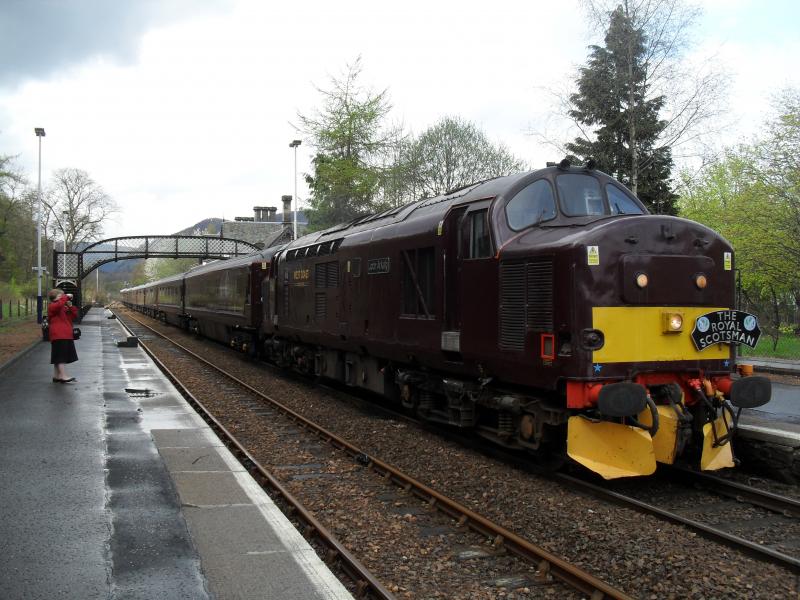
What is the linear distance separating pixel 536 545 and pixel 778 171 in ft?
64.2

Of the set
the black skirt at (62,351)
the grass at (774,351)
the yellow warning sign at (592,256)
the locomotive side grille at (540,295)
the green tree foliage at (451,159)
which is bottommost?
the grass at (774,351)

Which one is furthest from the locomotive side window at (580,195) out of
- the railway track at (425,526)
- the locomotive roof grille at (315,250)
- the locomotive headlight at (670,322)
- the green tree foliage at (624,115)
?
the green tree foliage at (624,115)

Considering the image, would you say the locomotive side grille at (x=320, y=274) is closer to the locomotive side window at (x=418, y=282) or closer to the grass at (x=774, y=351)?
the locomotive side window at (x=418, y=282)

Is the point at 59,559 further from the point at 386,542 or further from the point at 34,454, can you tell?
the point at 34,454

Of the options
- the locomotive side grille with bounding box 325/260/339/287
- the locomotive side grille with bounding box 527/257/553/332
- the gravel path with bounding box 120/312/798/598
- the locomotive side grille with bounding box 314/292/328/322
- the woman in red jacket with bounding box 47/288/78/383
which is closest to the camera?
the gravel path with bounding box 120/312/798/598

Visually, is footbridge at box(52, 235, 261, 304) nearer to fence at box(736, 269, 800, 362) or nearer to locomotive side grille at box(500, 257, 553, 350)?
fence at box(736, 269, 800, 362)

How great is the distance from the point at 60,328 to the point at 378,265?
267 inches

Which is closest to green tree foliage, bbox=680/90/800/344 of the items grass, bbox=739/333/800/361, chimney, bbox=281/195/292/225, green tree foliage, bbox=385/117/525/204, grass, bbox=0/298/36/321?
grass, bbox=739/333/800/361

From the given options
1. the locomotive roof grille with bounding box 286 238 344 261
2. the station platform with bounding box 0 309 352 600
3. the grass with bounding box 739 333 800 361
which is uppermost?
the locomotive roof grille with bounding box 286 238 344 261

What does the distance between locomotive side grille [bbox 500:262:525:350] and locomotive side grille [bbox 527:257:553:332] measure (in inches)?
4.8

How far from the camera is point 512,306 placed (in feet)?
23.4

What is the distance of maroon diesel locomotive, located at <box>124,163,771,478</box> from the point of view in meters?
6.43

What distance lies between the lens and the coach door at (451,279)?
319 inches

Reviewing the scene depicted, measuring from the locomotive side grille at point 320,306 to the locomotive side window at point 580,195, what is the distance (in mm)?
5897
